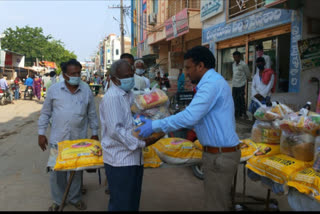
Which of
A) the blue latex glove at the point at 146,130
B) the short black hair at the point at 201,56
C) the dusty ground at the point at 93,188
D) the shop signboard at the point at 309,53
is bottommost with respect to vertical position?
the dusty ground at the point at 93,188

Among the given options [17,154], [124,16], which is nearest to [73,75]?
[17,154]

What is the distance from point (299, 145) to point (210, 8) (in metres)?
9.80

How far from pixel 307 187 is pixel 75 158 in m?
2.08

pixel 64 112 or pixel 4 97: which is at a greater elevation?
pixel 64 112

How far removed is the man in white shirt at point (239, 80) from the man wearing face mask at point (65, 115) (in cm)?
531

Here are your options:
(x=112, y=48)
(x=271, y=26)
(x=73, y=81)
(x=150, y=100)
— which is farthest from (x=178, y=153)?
(x=112, y=48)

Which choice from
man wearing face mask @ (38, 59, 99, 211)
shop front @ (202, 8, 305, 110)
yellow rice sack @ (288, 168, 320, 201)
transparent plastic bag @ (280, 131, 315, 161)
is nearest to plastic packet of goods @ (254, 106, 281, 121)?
transparent plastic bag @ (280, 131, 315, 161)

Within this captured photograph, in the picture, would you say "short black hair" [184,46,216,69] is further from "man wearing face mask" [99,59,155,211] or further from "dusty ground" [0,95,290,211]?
"dusty ground" [0,95,290,211]

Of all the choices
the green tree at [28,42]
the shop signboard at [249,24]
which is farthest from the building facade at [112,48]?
the shop signboard at [249,24]

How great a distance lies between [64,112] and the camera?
11.2 ft

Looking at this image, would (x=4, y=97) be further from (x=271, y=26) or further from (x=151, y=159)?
(x=151, y=159)

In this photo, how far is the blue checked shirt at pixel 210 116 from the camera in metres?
2.19

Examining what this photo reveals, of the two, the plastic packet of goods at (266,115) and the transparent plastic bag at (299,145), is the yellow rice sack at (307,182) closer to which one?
the transparent plastic bag at (299,145)

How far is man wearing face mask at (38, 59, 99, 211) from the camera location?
11.3 ft
